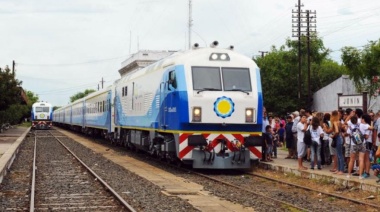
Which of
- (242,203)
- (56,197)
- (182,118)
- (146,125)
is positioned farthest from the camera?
(146,125)

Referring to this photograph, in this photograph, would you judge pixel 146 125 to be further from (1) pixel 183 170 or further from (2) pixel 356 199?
(2) pixel 356 199

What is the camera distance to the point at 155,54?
96.2m

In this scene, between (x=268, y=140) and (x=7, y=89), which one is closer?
(x=268, y=140)

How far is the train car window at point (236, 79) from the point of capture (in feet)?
53.5

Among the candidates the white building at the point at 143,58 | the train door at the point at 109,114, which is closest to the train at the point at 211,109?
the train door at the point at 109,114

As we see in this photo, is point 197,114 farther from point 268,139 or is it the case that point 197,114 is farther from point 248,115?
point 268,139

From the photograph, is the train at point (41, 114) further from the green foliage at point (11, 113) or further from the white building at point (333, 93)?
the white building at point (333, 93)

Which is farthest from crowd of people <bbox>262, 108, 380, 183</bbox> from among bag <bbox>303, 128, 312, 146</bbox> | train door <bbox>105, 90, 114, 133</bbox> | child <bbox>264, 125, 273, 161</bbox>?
train door <bbox>105, 90, 114, 133</bbox>

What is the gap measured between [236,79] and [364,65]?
28.2 m

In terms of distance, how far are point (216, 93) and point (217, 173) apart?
2.37 m

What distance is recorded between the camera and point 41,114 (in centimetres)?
6400

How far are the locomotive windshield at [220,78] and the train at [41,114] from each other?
4996 centimetres

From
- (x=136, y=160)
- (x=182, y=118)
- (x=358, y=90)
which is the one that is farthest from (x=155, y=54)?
(x=182, y=118)

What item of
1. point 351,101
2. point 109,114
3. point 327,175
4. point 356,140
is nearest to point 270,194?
point 327,175
